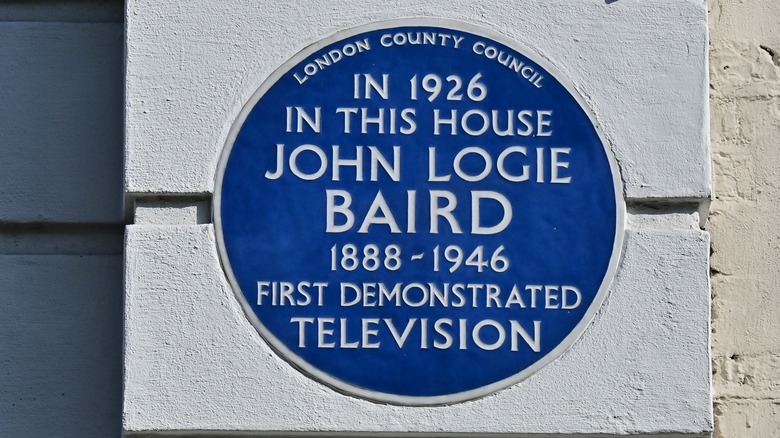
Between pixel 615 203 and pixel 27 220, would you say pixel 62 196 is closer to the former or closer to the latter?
pixel 27 220

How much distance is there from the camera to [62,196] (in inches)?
173

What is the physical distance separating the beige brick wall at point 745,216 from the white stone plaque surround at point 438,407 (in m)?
0.29

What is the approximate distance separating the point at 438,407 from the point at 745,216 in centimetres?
107

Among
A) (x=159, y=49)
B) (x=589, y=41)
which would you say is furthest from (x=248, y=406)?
(x=589, y=41)

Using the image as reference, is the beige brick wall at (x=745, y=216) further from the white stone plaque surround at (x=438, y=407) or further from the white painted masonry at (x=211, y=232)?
the white stone plaque surround at (x=438, y=407)

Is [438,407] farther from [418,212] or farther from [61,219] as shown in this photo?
[61,219]

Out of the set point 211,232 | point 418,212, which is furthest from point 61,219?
point 418,212

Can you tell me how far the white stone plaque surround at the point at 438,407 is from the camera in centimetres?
398

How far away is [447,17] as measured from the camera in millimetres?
4254

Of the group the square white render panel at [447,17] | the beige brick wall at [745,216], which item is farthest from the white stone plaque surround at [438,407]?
the beige brick wall at [745,216]

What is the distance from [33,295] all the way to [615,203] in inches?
61.7

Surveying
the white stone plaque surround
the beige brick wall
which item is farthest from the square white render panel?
the beige brick wall

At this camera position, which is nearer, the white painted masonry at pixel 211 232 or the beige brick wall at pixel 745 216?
the white painted masonry at pixel 211 232

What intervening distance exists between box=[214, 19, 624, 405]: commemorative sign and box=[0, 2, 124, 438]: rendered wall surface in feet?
1.52
